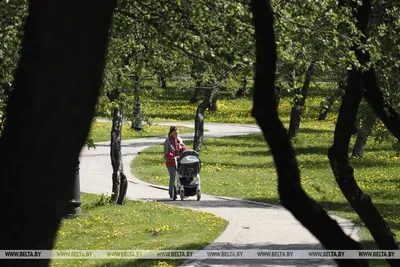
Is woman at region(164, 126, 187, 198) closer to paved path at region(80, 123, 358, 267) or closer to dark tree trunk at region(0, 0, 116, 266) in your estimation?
paved path at region(80, 123, 358, 267)

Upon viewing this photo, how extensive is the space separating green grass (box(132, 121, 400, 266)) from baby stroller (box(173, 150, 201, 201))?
75.5 inches

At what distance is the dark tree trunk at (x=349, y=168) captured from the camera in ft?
25.9

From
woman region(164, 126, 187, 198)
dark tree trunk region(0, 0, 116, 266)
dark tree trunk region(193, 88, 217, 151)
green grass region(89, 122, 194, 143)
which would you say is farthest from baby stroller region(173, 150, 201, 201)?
green grass region(89, 122, 194, 143)

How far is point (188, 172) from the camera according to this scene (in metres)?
21.1

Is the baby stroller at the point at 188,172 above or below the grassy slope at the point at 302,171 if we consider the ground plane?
above

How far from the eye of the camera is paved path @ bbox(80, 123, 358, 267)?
49.0ft

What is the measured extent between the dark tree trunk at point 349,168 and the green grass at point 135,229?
211 inches

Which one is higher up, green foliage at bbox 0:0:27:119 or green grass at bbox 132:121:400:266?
green foliage at bbox 0:0:27:119

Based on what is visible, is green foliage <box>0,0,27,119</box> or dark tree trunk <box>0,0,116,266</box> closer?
dark tree trunk <box>0,0,116,266</box>

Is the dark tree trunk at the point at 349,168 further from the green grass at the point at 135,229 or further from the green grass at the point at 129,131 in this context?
the green grass at the point at 129,131

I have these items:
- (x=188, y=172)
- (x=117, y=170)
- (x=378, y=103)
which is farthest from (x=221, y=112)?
(x=378, y=103)

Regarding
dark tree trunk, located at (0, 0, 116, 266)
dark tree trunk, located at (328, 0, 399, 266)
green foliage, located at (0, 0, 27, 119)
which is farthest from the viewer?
green foliage, located at (0, 0, 27, 119)

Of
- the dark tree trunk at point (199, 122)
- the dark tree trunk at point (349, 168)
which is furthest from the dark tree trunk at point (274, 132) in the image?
the dark tree trunk at point (199, 122)

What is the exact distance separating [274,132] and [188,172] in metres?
15.8
